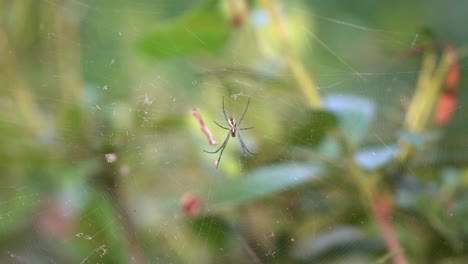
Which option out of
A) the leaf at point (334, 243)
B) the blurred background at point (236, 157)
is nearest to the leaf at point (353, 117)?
the blurred background at point (236, 157)

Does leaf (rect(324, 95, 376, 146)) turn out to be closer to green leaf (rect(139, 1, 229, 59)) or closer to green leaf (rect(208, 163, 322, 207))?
green leaf (rect(208, 163, 322, 207))

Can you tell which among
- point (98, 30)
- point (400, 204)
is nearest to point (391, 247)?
point (400, 204)

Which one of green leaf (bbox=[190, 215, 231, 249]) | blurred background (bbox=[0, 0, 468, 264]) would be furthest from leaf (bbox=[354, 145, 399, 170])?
green leaf (bbox=[190, 215, 231, 249])

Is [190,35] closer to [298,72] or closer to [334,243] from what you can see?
→ [298,72]

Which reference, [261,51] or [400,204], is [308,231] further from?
[261,51]

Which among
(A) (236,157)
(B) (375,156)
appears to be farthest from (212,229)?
(B) (375,156)
